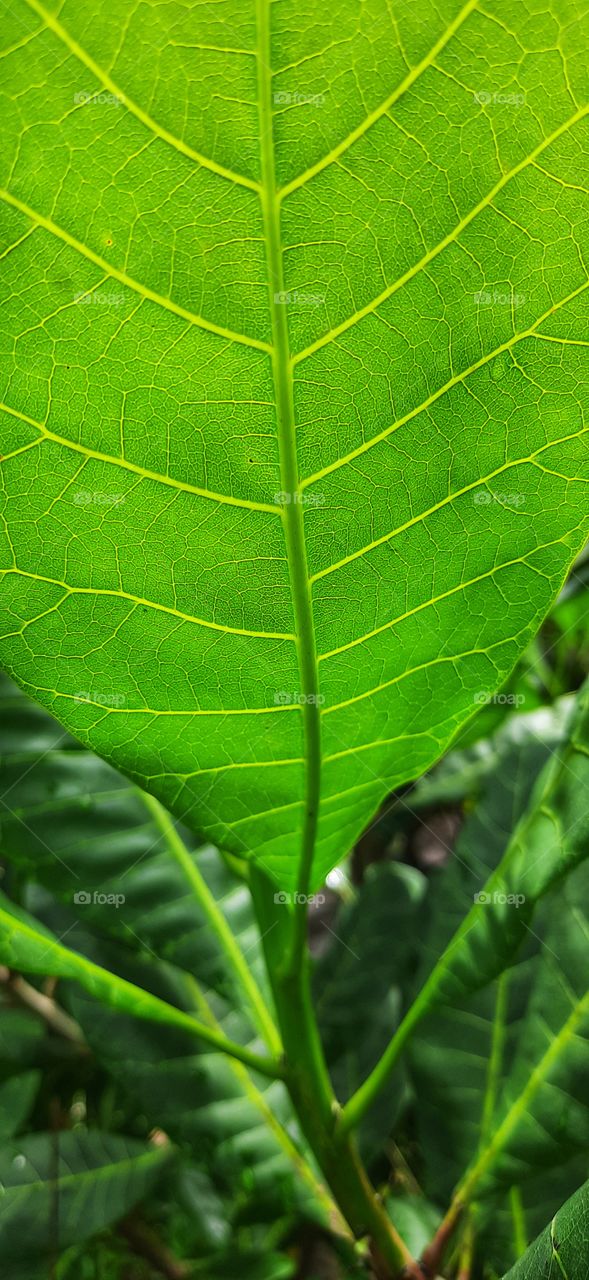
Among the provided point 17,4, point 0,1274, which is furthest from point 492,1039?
point 17,4

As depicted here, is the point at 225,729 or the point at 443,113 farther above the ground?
the point at 443,113

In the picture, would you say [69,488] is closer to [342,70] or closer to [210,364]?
[210,364]

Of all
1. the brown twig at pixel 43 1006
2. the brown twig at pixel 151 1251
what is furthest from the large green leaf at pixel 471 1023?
the brown twig at pixel 43 1006

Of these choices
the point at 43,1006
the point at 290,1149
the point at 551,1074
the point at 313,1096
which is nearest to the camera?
the point at 313,1096

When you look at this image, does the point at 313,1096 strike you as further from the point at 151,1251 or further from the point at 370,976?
the point at 151,1251

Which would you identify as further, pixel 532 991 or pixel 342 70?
pixel 532 991

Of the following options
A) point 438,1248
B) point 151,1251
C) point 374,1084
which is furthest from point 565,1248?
point 151,1251

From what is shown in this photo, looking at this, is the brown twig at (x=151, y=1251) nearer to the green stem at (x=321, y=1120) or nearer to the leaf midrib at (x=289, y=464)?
the green stem at (x=321, y=1120)
